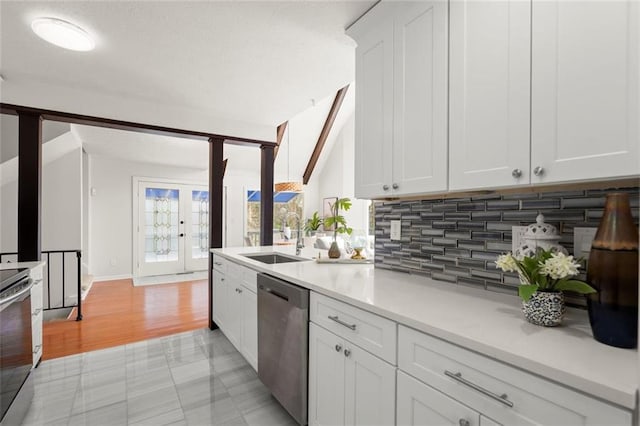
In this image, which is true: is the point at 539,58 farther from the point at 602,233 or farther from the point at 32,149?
the point at 32,149

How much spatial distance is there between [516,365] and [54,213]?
5.47 m

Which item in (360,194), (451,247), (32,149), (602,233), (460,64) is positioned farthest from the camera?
(32,149)

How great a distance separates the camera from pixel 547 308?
3.15 ft

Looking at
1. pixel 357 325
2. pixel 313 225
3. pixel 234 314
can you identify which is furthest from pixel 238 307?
pixel 313 225

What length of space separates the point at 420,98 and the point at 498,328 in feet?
3.38

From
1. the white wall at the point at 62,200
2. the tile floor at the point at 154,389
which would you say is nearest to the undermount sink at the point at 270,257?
the tile floor at the point at 154,389

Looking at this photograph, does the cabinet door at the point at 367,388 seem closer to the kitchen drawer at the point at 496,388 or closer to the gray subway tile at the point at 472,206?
the kitchen drawer at the point at 496,388

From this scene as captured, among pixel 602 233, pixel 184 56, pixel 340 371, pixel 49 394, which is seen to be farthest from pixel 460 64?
pixel 49 394

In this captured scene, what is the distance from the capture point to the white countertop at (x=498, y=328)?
0.68 metres

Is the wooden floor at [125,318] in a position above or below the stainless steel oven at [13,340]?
below

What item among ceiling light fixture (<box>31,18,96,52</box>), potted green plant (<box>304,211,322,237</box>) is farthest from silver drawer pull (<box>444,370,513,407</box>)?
potted green plant (<box>304,211,322,237</box>)

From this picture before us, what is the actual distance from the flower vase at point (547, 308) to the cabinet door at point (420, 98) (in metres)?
0.55

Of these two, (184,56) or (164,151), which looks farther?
(164,151)

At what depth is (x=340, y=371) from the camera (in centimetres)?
139
